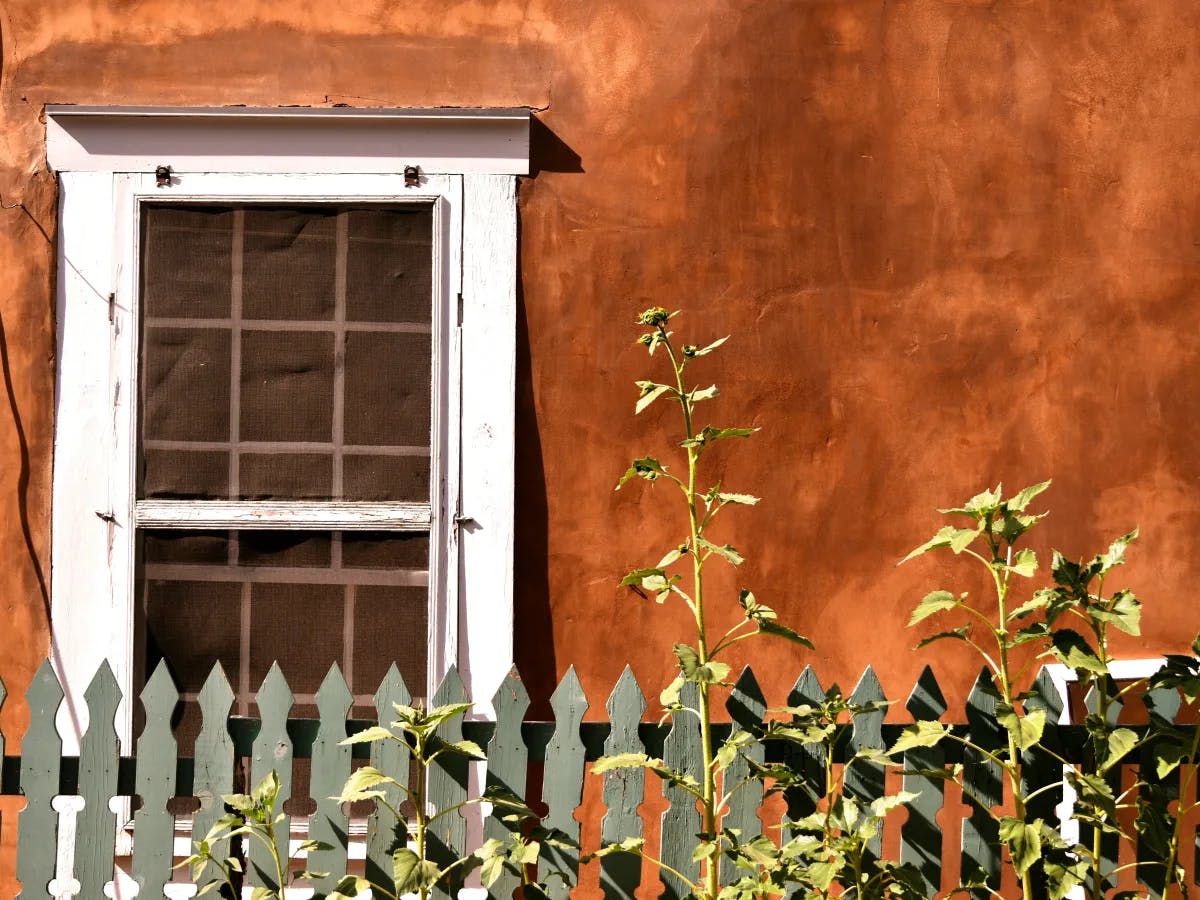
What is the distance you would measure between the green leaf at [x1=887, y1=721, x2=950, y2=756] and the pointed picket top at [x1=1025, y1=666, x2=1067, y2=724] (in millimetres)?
344

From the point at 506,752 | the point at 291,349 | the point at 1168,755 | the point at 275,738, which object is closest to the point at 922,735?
the point at 1168,755

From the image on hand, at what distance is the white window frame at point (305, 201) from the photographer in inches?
152

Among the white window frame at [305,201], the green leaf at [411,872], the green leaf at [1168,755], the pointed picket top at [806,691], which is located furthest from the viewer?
the white window frame at [305,201]

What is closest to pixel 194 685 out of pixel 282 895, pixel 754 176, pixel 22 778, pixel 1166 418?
pixel 22 778

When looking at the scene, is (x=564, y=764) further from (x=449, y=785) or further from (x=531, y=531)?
(x=531, y=531)

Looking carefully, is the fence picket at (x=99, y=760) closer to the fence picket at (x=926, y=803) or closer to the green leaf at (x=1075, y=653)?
the fence picket at (x=926, y=803)

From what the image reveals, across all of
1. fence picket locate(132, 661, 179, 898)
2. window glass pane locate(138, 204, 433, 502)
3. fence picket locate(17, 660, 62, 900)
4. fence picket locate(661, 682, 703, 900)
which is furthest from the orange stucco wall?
fence picket locate(132, 661, 179, 898)

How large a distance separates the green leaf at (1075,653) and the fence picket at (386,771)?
1476 millimetres

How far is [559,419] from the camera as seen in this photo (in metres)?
3.95

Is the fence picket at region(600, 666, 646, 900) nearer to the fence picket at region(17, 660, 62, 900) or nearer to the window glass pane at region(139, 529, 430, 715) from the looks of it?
the window glass pane at region(139, 529, 430, 715)

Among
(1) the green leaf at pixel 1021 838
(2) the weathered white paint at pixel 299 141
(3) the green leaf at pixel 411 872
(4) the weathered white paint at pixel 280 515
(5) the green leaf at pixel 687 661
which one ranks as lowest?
(3) the green leaf at pixel 411 872

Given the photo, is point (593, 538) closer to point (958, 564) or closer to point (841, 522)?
point (841, 522)

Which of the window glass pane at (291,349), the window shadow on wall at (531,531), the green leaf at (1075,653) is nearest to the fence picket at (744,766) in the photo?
the green leaf at (1075,653)

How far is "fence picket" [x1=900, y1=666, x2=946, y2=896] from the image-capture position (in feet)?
10.0
